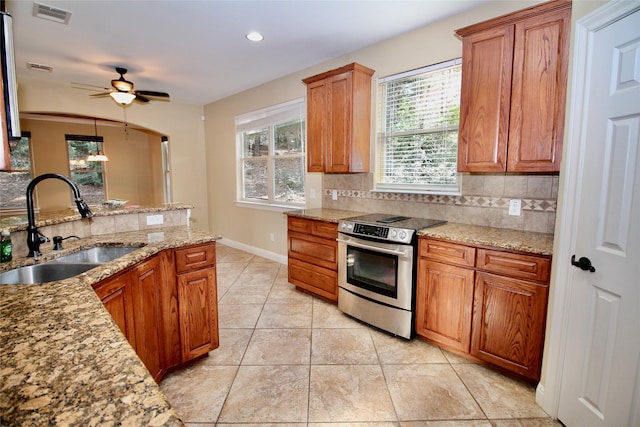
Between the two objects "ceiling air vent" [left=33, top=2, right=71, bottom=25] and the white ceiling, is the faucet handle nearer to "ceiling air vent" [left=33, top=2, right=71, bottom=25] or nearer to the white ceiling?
the white ceiling

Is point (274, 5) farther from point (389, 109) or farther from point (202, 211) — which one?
point (202, 211)

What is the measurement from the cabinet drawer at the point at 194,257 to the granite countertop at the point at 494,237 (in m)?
1.62

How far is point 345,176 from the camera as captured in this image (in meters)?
3.80

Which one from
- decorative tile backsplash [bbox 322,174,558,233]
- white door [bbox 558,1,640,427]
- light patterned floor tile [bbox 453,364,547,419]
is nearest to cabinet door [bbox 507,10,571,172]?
decorative tile backsplash [bbox 322,174,558,233]

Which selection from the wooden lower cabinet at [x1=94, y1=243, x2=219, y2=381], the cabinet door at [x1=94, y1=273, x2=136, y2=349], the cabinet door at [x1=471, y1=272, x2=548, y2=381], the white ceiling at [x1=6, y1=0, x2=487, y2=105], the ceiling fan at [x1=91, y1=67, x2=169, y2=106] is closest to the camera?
the cabinet door at [x1=94, y1=273, x2=136, y2=349]

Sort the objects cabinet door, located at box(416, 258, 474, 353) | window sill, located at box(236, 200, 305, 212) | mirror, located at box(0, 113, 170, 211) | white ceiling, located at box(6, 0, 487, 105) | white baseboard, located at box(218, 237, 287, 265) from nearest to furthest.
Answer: cabinet door, located at box(416, 258, 474, 353)
white ceiling, located at box(6, 0, 487, 105)
window sill, located at box(236, 200, 305, 212)
white baseboard, located at box(218, 237, 287, 265)
mirror, located at box(0, 113, 170, 211)

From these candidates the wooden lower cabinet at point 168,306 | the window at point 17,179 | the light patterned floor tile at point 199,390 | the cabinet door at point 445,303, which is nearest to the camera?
the wooden lower cabinet at point 168,306

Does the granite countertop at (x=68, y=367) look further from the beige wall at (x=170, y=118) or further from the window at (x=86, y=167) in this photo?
the window at (x=86, y=167)

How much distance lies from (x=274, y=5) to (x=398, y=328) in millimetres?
2905

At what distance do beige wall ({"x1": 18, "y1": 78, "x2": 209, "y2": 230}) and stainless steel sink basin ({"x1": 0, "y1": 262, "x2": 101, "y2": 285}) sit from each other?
4.18m

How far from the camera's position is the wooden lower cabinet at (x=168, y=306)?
5.78ft

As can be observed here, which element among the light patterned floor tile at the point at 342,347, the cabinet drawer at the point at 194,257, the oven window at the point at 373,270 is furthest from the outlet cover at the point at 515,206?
the cabinet drawer at the point at 194,257

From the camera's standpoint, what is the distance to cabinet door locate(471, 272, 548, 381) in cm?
197

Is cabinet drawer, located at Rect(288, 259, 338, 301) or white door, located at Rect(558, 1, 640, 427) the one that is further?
cabinet drawer, located at Rect(288, 259, 338, 301)
